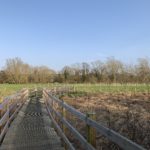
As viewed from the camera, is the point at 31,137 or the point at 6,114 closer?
the point at 31,137

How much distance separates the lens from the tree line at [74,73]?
236ft

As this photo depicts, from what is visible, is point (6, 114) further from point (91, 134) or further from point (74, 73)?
point (74, 73)

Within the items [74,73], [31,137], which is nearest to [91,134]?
[31,137]

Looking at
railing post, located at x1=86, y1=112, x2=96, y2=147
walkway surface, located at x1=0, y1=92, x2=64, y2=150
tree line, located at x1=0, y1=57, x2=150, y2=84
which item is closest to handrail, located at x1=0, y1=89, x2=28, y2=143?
walkway surface, located at x1=0, y1=92, x2=64, y2=150

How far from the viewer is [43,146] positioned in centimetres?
615

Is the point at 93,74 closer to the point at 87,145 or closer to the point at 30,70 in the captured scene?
the point at 30,70

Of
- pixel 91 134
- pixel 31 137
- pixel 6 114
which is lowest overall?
pixel 31 137

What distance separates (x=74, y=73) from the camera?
76.2m

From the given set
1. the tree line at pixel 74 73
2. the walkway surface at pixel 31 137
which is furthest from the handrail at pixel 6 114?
the tree line at pixel 74 73

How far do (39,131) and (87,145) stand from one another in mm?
4458

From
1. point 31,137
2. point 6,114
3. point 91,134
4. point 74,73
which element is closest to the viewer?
point 91,134

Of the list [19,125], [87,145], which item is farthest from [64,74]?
[87,145]

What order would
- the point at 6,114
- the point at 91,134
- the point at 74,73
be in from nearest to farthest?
the point at 91,134 < the point at 6,114 < the point at 74,73

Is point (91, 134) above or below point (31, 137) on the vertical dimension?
above
